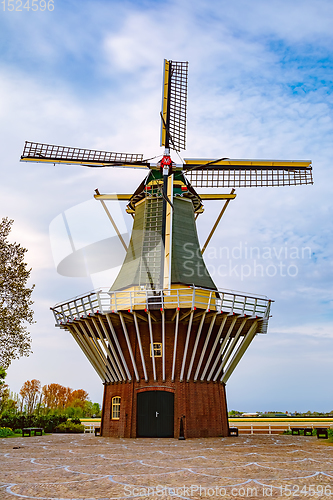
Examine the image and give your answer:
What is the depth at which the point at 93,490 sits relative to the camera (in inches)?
271

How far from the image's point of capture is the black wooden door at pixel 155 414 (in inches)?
698

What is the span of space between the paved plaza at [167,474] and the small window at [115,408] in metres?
6.48

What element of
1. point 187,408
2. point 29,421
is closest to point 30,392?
point 29,421

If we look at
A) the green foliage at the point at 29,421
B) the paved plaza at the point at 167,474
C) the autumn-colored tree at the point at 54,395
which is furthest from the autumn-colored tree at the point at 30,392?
the paved plaza at the point at 167,474

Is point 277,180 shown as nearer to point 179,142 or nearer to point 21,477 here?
point 179,142

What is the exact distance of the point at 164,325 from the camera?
18109 mm

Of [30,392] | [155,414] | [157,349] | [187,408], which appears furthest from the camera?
[30,392]

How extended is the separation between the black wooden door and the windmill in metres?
0.04

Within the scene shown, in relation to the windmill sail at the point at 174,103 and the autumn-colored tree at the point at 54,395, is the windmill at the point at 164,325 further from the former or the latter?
the autumn-colored tree at the point at 54,395

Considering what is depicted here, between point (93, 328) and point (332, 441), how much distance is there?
34.1 ft

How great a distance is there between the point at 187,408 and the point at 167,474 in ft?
31.2

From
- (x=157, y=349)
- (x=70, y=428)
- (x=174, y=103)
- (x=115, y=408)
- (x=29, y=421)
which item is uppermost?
(x=174, y=103)

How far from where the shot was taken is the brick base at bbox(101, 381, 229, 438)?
691 inches

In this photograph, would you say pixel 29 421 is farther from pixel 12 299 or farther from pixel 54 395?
pixel 54 395
